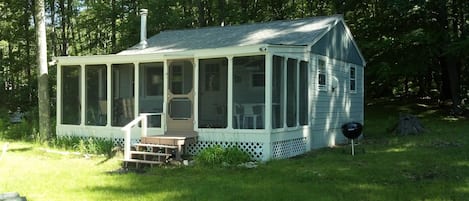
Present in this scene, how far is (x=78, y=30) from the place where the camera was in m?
33.8

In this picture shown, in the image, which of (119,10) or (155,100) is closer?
(155,100)

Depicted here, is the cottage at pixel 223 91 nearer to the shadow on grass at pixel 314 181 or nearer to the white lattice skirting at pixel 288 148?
the white lattice skirting at pixel 288 148

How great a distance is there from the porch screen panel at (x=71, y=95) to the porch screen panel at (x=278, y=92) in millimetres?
5754

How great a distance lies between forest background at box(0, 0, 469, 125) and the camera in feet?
71.4

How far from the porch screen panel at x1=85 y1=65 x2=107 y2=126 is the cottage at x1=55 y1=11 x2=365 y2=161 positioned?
0.09 ft

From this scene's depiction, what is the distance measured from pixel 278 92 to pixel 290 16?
67.8 feet

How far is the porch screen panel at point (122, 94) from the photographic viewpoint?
12.9m

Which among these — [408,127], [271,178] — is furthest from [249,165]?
[408,127]

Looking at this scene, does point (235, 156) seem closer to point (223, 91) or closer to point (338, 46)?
point (223, 91)

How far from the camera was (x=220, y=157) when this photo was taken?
10258 millimetres

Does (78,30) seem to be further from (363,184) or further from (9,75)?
(363,184)

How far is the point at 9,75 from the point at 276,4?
16835 mm

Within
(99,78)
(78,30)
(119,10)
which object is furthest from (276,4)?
(99,78)

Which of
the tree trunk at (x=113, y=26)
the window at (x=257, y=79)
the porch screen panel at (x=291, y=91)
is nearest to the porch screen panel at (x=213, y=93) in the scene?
the window at (x=257, y=79)
